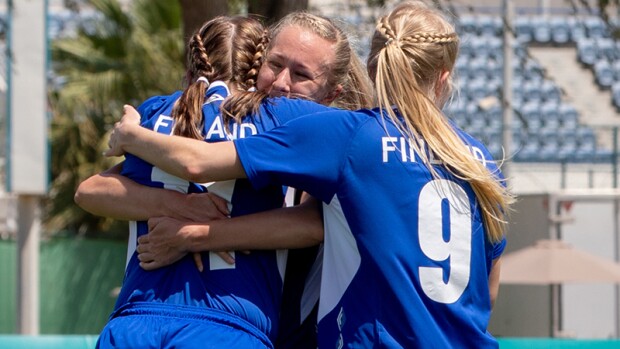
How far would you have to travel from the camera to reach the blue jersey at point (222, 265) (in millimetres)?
2564

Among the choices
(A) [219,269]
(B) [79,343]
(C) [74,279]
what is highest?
(A) [219,269]

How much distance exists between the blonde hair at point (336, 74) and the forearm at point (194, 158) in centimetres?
14

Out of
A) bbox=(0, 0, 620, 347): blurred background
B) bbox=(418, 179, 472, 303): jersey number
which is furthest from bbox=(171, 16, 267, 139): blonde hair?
bbox=(0, 0, 620, 347): blurred background

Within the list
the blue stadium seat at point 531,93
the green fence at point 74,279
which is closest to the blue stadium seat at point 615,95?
the blue stadium seat at point 531,93

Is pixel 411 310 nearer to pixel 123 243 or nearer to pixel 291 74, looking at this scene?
pixel 291 74

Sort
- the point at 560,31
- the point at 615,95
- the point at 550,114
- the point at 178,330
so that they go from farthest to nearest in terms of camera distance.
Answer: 1. the point at 560,31
2. the point at 615,95
3. the point at 550,114
4. the point at 178,330

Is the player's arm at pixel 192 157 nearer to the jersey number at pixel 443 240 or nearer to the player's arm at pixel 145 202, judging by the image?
the player's arm at pixel 145 202

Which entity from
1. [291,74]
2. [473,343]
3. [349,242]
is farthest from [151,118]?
[473,343]

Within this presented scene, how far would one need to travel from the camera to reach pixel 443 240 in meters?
2.52

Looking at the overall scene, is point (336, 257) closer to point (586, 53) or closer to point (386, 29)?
point (386, 29)

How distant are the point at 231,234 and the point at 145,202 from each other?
→ 24 centimetres

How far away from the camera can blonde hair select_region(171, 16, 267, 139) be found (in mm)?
2764

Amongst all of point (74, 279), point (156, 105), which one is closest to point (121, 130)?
point (156, 105)

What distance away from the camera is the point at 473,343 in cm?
256
